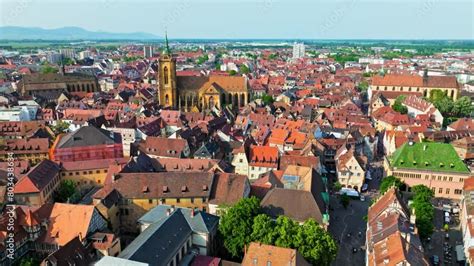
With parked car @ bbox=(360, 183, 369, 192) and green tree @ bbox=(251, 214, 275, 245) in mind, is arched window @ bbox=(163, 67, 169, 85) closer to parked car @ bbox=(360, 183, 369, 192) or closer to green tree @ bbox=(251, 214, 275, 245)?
parked car @ bbox=(360, 183, 369, 192)

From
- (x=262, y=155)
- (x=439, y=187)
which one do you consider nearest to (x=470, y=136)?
(x=439, y=187)

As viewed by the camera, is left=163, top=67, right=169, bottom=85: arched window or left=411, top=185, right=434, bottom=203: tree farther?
left=163, top=67, right=169, bottom=85: arched window

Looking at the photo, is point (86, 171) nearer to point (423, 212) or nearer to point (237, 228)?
point (237, 228)

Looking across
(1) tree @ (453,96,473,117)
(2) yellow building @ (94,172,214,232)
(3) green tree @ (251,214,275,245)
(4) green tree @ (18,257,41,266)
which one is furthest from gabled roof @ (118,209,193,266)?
(1) tree @ (453,96,473,117)

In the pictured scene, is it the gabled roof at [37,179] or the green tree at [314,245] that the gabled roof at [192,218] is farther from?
the gabled roof at [37,179]

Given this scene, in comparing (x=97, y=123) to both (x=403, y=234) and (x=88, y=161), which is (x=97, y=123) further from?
(x=403, y=234)

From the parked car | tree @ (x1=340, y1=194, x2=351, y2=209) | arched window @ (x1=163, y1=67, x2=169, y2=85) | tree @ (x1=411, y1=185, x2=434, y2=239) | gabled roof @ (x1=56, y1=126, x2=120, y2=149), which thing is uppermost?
arched window @ (x1=163, y1=67, x2=169, y2=85)
